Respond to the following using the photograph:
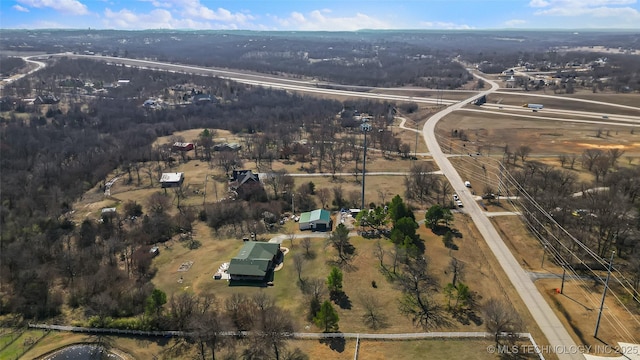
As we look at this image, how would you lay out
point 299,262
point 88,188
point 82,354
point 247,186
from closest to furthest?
point 82,354 → point 299,262 → point 247,186 → point 88,188

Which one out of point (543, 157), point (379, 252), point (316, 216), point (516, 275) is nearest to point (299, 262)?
Result: point (379, 252)

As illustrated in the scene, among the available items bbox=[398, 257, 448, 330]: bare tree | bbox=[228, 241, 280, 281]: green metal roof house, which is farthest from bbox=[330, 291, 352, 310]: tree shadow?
bbox=[228, 241, 280, 281]: green metal roof house

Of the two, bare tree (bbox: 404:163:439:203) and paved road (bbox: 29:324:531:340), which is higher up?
bare tree (bbox: 404:163:439:203)

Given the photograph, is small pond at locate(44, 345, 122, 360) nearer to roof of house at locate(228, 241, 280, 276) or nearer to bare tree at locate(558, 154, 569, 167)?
roof of house at locate(228, 241, 280, 276)

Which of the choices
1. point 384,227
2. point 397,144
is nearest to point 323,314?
point 384,227

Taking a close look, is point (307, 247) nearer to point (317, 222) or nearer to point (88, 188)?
point (317, 222)

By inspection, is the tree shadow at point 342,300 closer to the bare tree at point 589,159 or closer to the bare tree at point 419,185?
the bare tree at point 419,185

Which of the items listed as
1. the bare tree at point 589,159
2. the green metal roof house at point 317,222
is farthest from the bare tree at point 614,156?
the green metal roof house at point 317,222
